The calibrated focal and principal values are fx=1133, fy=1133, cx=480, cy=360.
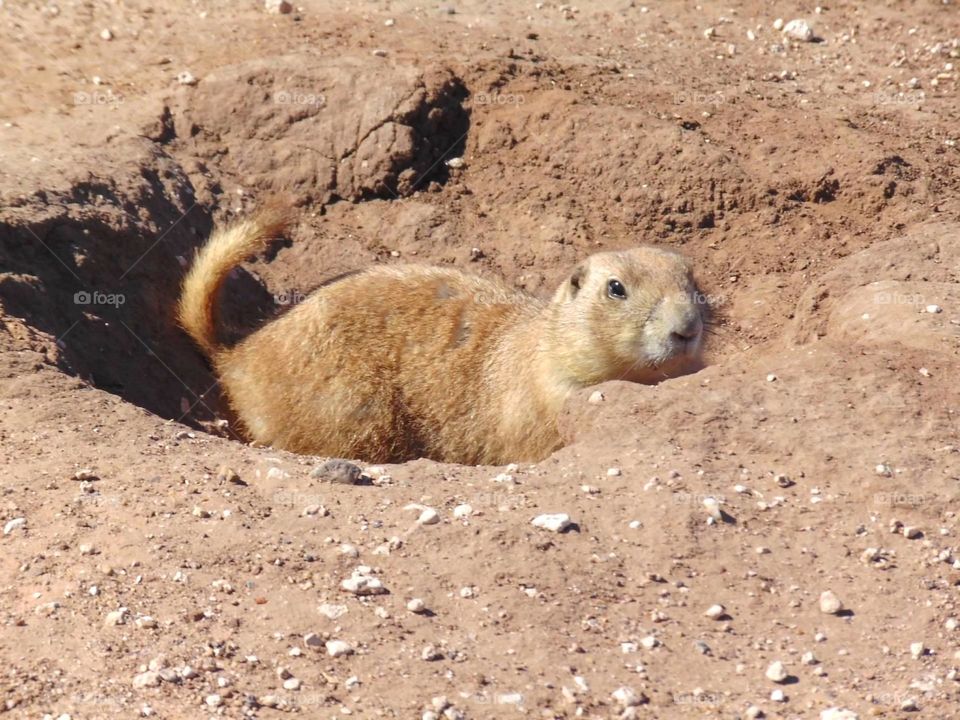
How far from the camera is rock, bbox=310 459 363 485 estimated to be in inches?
201

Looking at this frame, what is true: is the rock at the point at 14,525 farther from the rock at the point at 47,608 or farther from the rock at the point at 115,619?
the rock at the point at 115,619

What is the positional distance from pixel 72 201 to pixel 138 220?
500 mm

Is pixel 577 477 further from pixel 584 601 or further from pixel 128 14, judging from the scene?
pixel 128 14

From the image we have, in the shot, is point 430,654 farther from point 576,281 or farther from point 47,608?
point 576,281

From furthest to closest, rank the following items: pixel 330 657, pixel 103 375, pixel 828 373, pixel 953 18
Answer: pixel 953 18 < pixel 103 375 < pixel 828 373 < pixel 330 657

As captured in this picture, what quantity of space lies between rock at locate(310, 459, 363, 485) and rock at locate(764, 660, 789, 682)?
2.01 m

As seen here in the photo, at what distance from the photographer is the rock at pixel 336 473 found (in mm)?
5109

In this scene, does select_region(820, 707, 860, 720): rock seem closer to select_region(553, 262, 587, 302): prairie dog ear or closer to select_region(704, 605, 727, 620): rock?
select_region(704, 605, 727, 620): rock

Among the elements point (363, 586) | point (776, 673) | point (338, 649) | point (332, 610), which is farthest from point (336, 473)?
point (776, 673)

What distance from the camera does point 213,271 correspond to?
695cm

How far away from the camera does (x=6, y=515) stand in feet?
15.4

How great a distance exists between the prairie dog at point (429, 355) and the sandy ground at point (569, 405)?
0.46m

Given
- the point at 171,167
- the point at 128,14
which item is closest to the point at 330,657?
the point at 171,167

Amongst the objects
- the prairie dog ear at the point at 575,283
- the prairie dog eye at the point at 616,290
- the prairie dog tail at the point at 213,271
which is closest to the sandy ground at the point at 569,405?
the prairie dog tail at the point at 213,271
